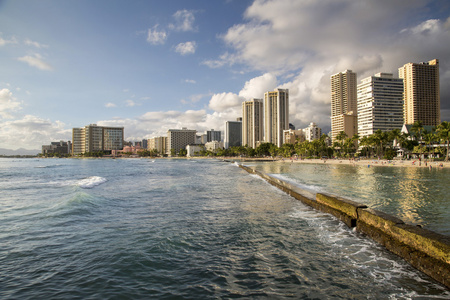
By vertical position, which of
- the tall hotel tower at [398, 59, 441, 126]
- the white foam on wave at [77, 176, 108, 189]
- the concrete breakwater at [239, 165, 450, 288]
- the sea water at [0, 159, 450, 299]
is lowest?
the white foam on wave at [77, 176, 108, 189]

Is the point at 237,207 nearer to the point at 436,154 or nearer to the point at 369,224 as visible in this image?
the point at 369,224

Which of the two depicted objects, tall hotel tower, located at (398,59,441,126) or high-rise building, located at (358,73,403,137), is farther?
tall hotel tower, located at (398,59,441,126)

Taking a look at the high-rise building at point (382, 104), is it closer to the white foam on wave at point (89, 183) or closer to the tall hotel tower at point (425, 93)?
the tall hotel tower at point (425, 93)

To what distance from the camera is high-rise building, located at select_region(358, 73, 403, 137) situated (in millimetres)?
159250

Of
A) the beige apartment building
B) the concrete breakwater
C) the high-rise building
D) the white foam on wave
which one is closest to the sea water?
the concrete breakwater

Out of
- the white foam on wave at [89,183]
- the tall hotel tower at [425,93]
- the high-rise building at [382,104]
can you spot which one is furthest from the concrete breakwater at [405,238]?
the tall hotel tower at [425,93]

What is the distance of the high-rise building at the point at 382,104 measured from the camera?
522ft

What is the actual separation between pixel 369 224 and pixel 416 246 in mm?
2361

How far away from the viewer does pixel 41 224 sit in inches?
427

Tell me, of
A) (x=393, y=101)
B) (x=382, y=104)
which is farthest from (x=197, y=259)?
(x=393, y=101)

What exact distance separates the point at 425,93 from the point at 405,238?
247583mm

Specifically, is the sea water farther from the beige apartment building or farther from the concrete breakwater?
the beige apartment building

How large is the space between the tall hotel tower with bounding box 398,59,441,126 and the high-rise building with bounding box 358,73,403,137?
44.1 m

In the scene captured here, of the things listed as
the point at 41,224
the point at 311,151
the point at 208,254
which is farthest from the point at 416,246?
the point at 311,151
